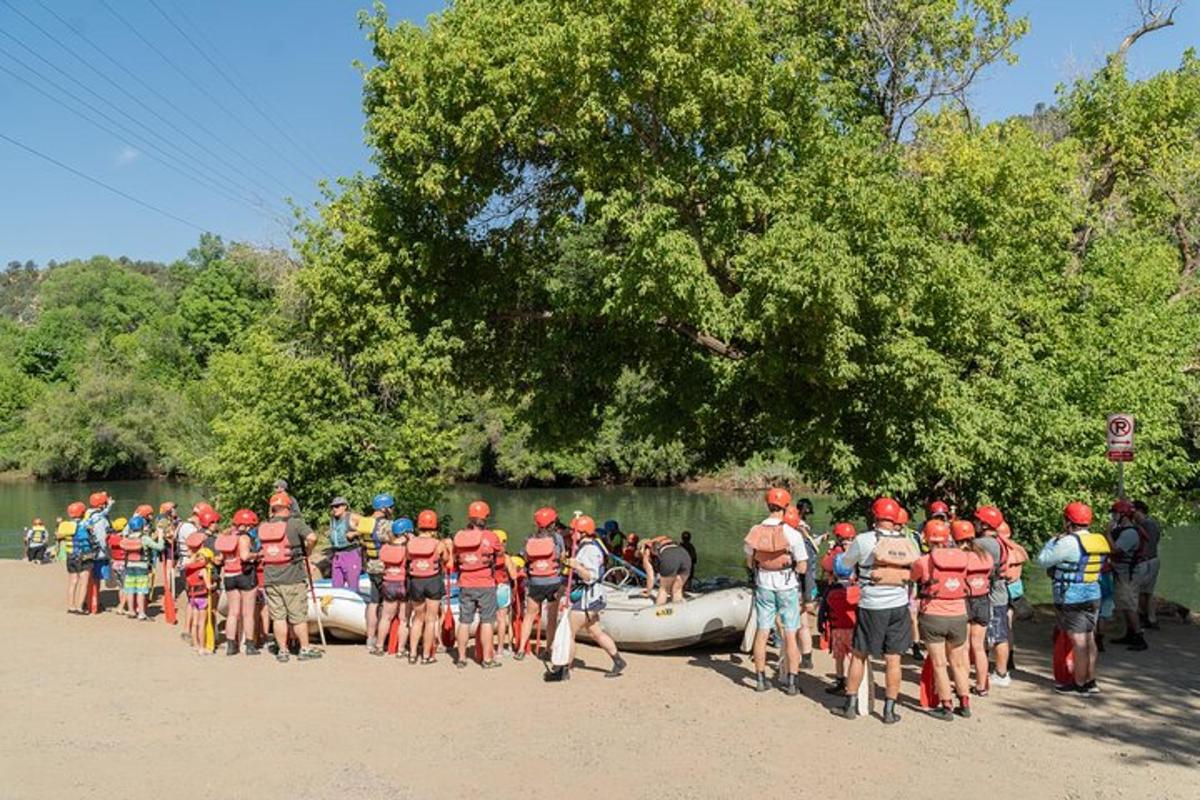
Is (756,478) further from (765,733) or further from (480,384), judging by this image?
(765,733)

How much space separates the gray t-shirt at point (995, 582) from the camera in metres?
9.46

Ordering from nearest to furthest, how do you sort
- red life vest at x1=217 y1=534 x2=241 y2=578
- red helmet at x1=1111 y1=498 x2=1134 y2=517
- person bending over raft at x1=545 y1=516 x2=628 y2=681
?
person bending over raft at x1=545 y1=516 x2=628 y2=681 → red life vest at x1=217 y1=534 x2=241 y2=578 → red helmet at x1=1111 y1=498 x2=1134 y2=517

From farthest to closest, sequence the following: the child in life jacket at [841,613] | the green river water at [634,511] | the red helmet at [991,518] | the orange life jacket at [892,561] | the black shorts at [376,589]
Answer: the green river water at [634,511], the black shorts at [376,589], the red helmet at [991,518], the child in life jacket at [841,613], the orange life jacket at [892,561]

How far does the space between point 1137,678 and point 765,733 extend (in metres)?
4.79

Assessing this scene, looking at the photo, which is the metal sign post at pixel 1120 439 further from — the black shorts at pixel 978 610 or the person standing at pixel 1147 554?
the black shorts at pixel 978 610

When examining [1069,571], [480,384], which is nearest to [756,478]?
[480,384]

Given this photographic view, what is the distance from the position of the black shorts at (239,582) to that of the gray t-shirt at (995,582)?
811 cm

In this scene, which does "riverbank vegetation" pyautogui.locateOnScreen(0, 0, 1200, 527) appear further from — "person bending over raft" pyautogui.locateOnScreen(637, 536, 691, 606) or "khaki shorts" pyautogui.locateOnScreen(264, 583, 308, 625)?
"khaki shorts" pyautogui.locateOnScreen(264, 583, 308, 625)

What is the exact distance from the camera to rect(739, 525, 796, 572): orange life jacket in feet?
29.4

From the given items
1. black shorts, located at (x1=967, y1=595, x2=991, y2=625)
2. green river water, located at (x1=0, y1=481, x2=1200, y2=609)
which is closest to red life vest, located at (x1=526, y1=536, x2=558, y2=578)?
black shorts, located at (x1=967, y1=595, x2=991, y2=625)

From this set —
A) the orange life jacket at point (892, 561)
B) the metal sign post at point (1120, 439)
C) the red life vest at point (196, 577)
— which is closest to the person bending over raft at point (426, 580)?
the red life vest at point (196, 577)

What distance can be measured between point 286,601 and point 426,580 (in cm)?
166

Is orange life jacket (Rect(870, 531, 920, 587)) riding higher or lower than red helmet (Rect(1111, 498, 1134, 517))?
lower

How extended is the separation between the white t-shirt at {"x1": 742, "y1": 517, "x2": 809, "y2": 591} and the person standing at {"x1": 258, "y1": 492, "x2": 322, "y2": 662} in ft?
16.8
